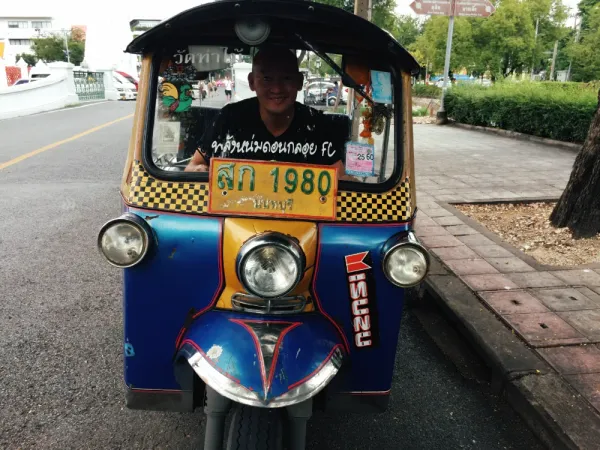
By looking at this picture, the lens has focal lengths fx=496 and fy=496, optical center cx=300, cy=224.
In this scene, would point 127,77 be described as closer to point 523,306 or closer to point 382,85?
point 523,306

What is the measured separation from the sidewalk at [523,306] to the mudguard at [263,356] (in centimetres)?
138

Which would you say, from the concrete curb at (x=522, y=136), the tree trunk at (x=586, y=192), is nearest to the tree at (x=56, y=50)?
the concrete curb at (x=522, y=136)

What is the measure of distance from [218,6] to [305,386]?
137 centimetres

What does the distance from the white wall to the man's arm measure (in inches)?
709

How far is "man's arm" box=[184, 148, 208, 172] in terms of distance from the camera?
2179mm

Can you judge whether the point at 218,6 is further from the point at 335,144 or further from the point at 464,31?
the point at 464,31

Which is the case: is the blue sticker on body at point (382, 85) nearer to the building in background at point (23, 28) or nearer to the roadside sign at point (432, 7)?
the roadside sign at point (432, 7)

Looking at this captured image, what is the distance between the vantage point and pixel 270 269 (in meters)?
1.79

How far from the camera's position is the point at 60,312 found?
348cm

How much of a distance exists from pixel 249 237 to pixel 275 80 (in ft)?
3.02

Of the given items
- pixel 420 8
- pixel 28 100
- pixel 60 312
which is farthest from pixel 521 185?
pixel 28 100

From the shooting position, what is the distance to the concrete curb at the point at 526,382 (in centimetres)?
236

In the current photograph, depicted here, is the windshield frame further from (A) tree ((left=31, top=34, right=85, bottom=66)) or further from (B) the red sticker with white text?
(A) tree ((left=31, top=34, right=85, bottom=66))

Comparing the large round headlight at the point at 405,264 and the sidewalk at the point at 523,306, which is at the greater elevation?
the large round headlight at the point at 405,264
